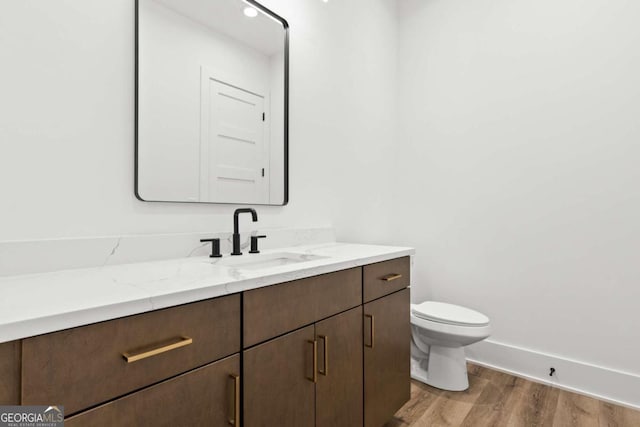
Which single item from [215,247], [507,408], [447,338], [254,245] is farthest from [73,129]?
[507,408]

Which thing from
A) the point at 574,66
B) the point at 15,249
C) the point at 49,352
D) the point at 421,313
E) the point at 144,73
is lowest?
the point at 421,313

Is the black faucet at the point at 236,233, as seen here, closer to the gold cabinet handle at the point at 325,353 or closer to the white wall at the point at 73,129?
the white wall at the point at 73,129

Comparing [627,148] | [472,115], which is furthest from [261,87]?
[627,148]

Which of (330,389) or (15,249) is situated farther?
(330,389)

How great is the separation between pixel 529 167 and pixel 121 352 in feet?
7.79

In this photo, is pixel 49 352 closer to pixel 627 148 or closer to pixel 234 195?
pixel 234 195

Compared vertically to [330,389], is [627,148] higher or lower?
higher

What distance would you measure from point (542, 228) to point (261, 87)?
1.91m

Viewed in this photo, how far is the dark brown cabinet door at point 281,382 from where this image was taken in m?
0.91

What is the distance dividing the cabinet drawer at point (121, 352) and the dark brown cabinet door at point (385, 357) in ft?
2.39

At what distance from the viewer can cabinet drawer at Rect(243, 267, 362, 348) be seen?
922 mm

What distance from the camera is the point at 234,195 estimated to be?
1542 millimetres

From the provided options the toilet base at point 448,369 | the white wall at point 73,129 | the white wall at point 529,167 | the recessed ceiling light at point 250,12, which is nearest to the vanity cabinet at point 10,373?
the white wall at point 73,129

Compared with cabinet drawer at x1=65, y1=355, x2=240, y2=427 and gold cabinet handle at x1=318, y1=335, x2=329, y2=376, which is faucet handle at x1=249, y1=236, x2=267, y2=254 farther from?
cabinet drawer at x1=65, y1=355, x2=240, y2=427
